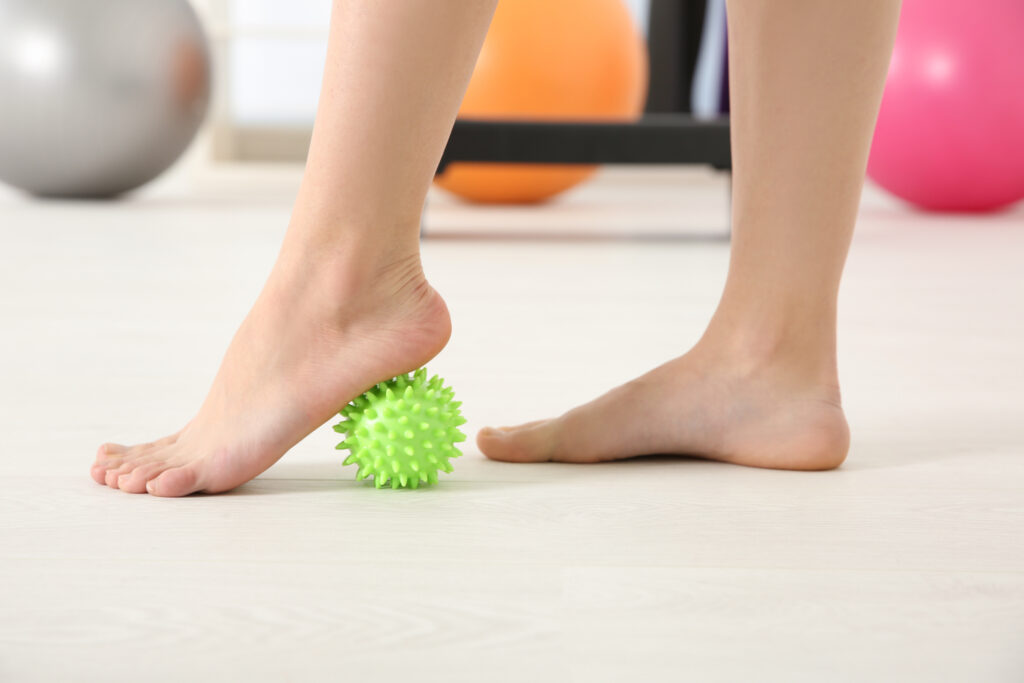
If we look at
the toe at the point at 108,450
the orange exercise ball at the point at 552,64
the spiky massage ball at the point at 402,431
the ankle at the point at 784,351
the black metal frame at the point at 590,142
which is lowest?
the toe at the point at 108,450

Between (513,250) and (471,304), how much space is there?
83cm

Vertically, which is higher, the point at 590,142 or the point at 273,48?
the point at 273,48

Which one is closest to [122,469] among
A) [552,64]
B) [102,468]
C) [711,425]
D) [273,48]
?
[102,468]

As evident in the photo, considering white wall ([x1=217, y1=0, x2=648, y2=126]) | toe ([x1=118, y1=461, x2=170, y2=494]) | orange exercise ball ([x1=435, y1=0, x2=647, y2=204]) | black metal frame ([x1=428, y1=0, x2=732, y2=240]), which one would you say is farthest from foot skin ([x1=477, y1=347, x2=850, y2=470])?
white wall ([x1=217, y1=0, x2=648, y2=126])

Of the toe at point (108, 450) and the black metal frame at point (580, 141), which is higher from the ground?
the black metal frame at point (580, 141)

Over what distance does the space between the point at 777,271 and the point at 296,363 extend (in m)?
0.40

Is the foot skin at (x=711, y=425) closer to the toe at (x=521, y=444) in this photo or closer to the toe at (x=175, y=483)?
the toe at (x=521, y=444)

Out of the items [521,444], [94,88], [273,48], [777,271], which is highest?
[273,48]

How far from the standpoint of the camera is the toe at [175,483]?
87cm

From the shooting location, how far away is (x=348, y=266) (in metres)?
0.89

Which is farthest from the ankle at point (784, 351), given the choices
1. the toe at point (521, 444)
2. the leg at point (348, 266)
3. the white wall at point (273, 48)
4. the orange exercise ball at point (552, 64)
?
the white wall at point (273, 48)

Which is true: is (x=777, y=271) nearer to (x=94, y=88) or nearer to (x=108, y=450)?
(x=108, y=450)

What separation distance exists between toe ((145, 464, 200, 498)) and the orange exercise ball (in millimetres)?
2536

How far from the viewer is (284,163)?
5.51 m
